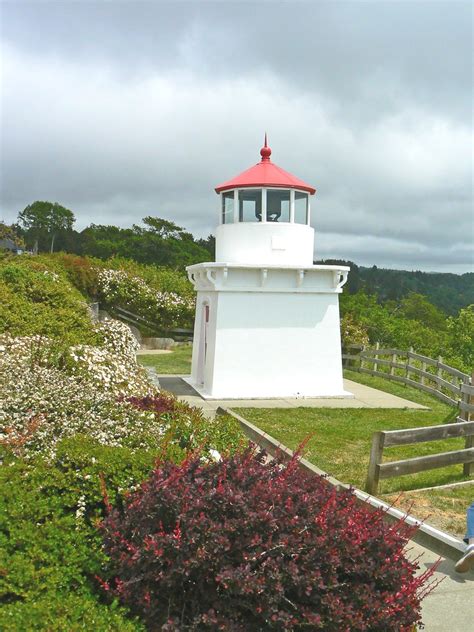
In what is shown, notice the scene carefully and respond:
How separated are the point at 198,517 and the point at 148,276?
26.6 metres

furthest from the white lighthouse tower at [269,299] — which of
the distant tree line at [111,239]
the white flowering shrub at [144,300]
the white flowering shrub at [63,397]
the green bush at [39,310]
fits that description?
the distant tree line at [111,239]

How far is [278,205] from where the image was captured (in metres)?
15.2

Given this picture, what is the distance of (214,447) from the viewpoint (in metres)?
6.44

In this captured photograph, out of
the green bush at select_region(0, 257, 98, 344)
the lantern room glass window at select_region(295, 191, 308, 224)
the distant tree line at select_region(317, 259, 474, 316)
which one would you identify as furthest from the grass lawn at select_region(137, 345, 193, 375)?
the distant tree line at select_region(317, 259, 474, 316)

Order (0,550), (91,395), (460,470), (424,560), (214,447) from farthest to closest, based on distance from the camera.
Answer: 1. (460,470)
2. (91,395)
3. (214,447)
4. (424,560)
5. (0,550)

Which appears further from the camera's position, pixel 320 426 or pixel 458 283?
pixel 458 283

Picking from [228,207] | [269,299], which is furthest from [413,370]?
[228,207]

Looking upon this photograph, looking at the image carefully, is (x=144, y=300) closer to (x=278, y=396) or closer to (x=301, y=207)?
(x=301, y=207)

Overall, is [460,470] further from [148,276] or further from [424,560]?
[148,276]

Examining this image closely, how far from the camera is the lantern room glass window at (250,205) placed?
597 inches

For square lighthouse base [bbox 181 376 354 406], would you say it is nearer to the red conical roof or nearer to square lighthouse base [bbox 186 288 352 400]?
square lighthouse base [bbox 186 288 352 400]

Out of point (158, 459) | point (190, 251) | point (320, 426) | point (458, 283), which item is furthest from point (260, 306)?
point (458, 283)

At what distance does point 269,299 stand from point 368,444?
18.3 feet

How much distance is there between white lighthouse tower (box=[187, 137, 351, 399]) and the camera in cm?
1495
